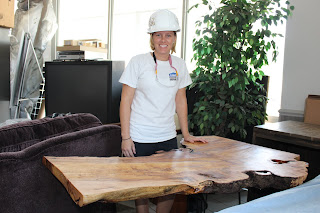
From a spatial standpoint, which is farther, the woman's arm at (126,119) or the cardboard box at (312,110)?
the cardboard box at (312,110)

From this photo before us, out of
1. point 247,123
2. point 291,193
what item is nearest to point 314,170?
point 247,123

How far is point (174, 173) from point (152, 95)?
49 centimetres

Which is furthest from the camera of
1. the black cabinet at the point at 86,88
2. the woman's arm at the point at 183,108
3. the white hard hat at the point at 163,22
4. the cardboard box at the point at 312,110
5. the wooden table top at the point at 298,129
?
the black cabinet at the point at 86,88

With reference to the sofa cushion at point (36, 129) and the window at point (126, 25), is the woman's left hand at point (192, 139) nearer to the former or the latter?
the sofa cushion at point (36, 129)

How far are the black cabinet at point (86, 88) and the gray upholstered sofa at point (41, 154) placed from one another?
3.88 ft

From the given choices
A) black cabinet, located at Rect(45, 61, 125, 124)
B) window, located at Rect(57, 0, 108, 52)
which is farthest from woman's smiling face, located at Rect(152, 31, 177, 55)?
window, located at Rect(57, 0, 108, 52)

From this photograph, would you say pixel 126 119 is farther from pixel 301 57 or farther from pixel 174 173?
pixel 301 57

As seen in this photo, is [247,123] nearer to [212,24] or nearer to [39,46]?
[212,24]

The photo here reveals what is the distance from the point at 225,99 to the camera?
119 inches

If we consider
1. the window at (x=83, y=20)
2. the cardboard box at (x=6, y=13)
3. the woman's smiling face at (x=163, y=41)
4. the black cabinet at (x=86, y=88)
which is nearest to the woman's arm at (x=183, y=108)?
the woman's smiling face at (x=163, y=41)

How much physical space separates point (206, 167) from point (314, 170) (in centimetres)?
158

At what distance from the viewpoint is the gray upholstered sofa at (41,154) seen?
130cm

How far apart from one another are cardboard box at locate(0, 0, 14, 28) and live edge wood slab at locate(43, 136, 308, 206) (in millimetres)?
2024

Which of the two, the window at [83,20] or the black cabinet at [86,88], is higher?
the window at [83,20]
